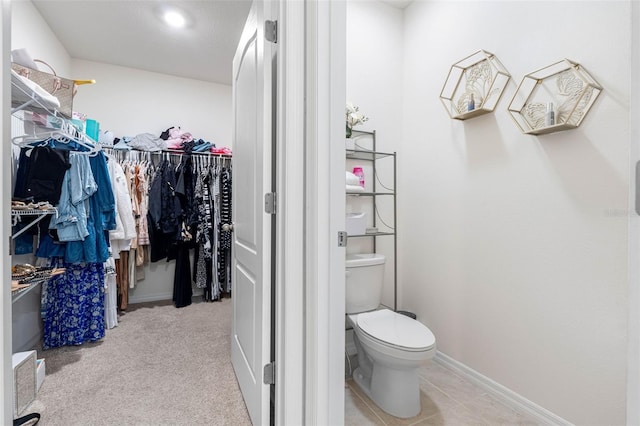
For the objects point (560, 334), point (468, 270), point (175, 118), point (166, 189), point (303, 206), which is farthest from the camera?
point (175, 118)

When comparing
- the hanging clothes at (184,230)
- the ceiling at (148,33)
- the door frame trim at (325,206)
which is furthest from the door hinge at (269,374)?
the ceiling at (148,33)

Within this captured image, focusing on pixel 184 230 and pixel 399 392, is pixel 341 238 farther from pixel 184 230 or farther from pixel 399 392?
pixel 184 230

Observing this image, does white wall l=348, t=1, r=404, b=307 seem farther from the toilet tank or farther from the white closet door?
the white closet door

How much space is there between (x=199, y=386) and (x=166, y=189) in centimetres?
199

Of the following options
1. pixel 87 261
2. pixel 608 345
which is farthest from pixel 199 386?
pixel 608 345

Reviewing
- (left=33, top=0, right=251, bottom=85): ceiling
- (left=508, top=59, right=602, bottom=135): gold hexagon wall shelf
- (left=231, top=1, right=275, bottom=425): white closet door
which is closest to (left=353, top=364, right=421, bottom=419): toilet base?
(left=231, top=1, right=275, bottom=425): white closet door

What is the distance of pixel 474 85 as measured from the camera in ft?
5.98

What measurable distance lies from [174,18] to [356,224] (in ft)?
7.18

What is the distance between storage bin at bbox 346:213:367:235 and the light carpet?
114cm

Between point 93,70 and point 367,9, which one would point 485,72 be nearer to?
point 367,9

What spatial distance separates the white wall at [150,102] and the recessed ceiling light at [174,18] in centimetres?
106

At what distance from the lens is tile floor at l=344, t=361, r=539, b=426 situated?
149cm

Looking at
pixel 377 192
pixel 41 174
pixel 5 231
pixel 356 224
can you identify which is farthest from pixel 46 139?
pixel 377 192

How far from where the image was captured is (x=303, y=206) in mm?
1229
